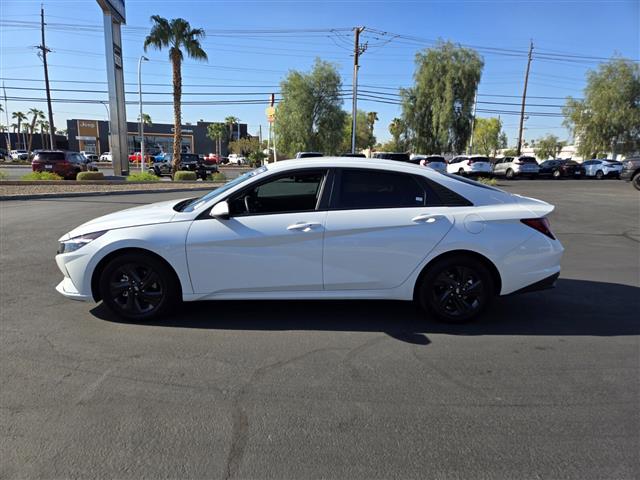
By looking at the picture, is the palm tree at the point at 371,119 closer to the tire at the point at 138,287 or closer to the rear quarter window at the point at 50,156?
the rear quarter window at the point at 50,156

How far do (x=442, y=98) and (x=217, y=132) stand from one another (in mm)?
61924

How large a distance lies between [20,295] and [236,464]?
405 cm

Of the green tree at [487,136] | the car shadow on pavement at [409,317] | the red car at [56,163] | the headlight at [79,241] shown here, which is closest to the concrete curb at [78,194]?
the red car at [56,163]

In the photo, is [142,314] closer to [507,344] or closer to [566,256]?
[507,344]

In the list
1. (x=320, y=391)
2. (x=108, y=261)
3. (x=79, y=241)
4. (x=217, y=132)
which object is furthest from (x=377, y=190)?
(x=217, y=132)

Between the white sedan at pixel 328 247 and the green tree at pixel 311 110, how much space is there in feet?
116

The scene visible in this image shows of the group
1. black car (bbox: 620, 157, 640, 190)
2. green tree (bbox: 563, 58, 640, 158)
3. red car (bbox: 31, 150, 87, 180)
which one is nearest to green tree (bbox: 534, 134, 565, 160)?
green tree (bbox: 563, 58, 640, 158)

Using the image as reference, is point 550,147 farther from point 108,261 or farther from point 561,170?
point 108,261

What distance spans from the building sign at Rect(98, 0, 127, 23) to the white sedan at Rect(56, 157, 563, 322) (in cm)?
2720

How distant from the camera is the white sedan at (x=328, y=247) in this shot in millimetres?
4016

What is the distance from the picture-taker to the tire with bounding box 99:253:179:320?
4078 millimetres

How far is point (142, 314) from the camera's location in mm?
4199

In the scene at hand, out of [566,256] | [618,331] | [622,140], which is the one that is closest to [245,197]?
[618,331]

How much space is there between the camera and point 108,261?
4.12 metres
